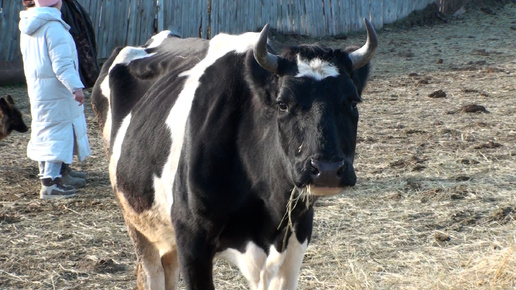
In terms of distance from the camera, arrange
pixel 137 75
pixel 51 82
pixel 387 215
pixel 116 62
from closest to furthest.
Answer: pixel 137 75 → pixel 116 62 → pixel 387 215 → pixel 51 82

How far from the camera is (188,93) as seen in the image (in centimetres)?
424

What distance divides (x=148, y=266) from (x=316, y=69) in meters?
1.91

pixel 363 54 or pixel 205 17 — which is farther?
pixel 205 17

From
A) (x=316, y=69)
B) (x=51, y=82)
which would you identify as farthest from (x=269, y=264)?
(x=51, y=82)

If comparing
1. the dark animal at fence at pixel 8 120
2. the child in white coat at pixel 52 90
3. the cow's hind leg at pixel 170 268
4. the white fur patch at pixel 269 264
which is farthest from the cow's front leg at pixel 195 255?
the dark animal at fence at pixel 8 120

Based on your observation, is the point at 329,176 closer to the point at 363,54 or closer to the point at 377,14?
the point at 363,54

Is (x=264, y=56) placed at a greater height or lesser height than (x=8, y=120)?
greater

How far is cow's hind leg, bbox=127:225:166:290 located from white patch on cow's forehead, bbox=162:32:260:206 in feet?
2.92

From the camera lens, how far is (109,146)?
212 inches

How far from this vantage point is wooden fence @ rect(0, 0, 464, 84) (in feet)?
39.9

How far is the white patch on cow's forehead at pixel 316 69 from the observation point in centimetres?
362

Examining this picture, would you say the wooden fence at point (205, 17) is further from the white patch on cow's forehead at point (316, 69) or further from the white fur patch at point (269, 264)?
the white patch on cow's forehead at point (316, 69)

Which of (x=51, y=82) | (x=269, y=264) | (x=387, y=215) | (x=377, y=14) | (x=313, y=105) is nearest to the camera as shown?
(x=313, y=105)

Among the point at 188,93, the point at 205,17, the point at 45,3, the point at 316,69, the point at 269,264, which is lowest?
the point at 205,17
